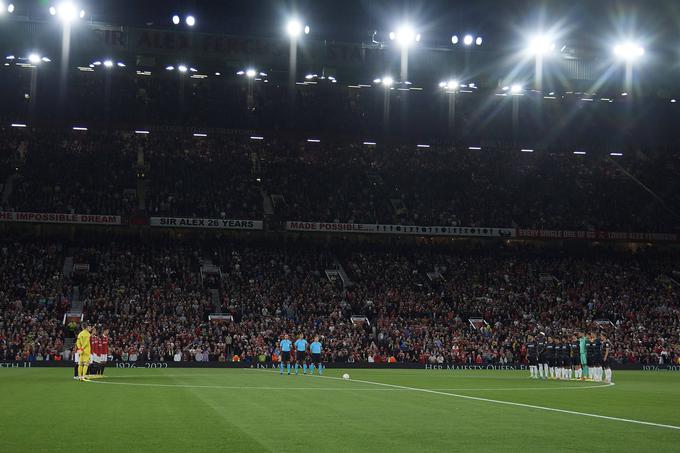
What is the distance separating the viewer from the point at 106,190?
196ft

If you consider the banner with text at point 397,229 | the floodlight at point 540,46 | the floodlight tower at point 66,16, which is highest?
the floodlight at point 540,46

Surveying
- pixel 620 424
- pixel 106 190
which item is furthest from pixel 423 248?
pixel 620 424

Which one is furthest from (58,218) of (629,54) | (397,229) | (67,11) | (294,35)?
(629,54)

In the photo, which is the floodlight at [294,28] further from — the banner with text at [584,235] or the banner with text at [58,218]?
the banner with text at [584,235]

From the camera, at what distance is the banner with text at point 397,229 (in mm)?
61531

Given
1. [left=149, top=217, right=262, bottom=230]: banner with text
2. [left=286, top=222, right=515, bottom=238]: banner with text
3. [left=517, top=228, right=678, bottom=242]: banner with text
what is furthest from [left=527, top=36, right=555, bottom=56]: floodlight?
[left=149, top=217, right=262, bottom=230]: banner with text

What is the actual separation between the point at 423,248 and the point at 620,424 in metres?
51.1

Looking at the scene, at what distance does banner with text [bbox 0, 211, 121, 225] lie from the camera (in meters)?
56.0

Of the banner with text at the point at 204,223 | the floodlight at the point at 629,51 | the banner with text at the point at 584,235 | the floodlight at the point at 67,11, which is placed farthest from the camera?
the banner with text at the point at 584,235

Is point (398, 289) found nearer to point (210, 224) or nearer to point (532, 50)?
point (210, 224)

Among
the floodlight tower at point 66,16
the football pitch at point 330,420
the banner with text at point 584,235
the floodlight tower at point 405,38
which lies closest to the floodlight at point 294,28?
the floodlight tower at point 405,38

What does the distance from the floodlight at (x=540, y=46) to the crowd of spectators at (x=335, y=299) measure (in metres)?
14.6

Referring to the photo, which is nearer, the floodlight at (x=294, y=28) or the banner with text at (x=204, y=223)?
the floodlight at (x=294, y=28)

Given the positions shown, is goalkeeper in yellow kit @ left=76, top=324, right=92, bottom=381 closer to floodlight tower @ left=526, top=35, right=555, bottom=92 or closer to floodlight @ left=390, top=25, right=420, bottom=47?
floodlight @ left=390, top=25, right=420, bottom=47
